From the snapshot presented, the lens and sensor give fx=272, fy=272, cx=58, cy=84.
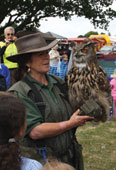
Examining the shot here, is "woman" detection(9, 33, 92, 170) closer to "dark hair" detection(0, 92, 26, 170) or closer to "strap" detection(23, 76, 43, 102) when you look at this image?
"strap" detection(23, 76, 43, 102)

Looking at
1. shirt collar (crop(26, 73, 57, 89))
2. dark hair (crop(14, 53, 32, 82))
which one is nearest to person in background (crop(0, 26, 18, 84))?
dark hair (crop(14, 53, 32, 82))

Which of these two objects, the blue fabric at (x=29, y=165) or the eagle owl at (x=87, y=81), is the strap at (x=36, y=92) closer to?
the eagle owl at (x=87, y=81)

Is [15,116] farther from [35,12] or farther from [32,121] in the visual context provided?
[35,12]

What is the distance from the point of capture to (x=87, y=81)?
2646 mm

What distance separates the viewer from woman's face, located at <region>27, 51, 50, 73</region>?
2.18m

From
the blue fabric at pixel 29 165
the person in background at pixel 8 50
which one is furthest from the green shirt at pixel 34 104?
the person in background at pixel 8 50

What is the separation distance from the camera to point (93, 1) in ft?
64.3

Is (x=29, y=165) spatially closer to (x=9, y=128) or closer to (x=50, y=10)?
(x=9, y=128)

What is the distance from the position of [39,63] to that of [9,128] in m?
0.98

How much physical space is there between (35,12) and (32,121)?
1820 centimetres

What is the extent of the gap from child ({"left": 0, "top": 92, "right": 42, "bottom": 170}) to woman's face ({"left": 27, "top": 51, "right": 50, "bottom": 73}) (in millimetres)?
839

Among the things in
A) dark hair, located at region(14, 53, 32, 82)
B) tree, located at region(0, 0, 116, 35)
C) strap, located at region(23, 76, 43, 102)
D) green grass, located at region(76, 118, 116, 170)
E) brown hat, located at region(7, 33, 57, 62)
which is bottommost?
green grass, located at region(76, 118, 116, 170)

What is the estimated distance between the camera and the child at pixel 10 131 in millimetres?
1235

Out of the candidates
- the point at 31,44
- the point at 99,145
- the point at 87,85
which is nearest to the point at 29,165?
the point at 31,44
